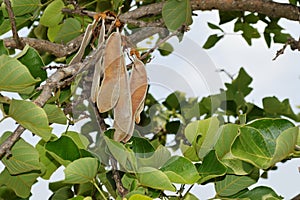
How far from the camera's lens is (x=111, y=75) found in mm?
677

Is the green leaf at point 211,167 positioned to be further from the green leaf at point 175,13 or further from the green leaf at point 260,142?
the green leaf at point 175,13

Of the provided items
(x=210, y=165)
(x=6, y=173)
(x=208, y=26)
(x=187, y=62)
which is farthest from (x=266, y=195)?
(x=208, y=26)

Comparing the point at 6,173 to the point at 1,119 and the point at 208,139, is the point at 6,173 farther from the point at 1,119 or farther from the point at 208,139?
A: the point at 208,139

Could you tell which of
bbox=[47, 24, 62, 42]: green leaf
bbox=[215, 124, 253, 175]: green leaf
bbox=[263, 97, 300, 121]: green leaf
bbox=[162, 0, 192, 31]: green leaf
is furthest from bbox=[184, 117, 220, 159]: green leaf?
bbox=[263, 97, 300, 121]: green leaf

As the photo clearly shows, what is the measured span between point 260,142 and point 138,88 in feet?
0.53

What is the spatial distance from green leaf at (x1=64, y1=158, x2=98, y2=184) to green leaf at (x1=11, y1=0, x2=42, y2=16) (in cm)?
44

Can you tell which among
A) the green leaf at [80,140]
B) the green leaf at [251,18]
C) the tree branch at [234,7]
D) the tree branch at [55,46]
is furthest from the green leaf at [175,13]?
the green leaf at [251,18]

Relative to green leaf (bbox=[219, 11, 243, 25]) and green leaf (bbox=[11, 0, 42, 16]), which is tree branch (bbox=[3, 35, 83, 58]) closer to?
green leaf (bbox=[11, 0, 42, 16])

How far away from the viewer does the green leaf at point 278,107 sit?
1.48 m

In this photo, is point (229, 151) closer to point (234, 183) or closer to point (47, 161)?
point (234, 183)

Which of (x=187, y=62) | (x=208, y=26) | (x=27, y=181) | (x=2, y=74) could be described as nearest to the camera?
(x=2, y=74)

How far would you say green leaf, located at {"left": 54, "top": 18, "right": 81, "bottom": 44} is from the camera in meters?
1.17

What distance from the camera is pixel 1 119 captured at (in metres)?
0.75

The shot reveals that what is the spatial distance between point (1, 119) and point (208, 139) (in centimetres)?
28
